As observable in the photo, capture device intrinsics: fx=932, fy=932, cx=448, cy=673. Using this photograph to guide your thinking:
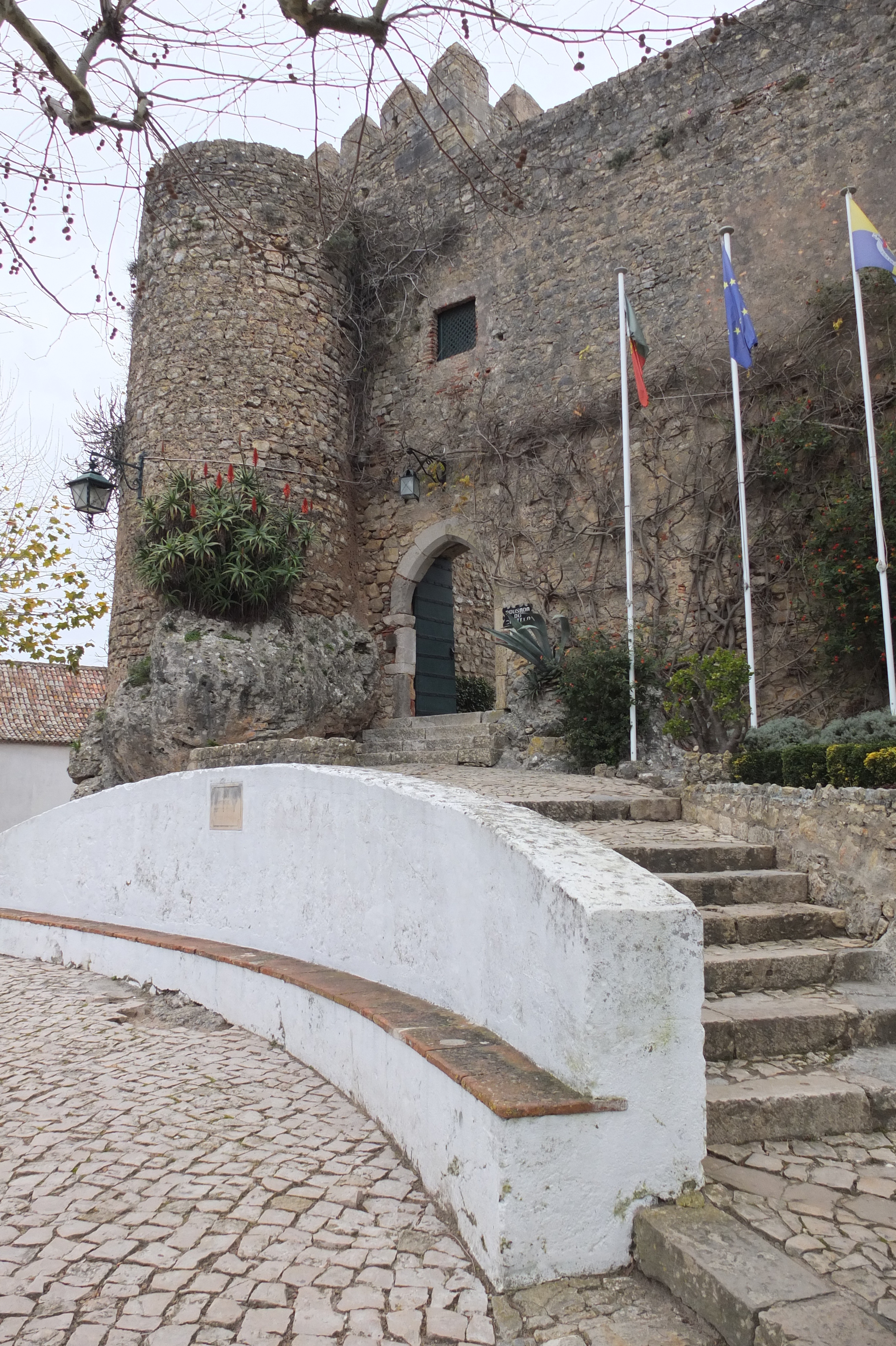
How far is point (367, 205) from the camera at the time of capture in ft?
40.1

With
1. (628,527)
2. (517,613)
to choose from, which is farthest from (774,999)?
(517,613)

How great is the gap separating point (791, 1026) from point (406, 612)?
29.2 ft

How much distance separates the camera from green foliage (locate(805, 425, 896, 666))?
24.3ft

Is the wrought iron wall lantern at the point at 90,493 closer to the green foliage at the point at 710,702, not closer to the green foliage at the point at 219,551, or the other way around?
the green foliage at the point at 219,551

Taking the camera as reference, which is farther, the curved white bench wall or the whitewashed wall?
the whitewashed wall

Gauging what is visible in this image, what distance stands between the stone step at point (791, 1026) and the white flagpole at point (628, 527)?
4546 mm

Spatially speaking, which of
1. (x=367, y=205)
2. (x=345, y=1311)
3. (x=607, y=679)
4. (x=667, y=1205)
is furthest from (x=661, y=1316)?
(x=367, y=205)

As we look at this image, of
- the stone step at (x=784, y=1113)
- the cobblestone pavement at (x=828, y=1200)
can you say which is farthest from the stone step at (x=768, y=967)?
the cobblestone pavement at (x=828, y=1200)

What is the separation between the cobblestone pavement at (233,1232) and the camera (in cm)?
201

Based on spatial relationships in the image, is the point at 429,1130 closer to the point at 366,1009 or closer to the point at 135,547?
the point at 366,1009

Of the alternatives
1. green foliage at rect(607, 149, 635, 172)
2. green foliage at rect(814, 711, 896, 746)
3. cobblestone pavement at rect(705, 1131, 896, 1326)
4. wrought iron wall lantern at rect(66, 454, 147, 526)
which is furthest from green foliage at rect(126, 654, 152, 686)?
cobblestone pavement at rect(705, 1131, 896, 1326)

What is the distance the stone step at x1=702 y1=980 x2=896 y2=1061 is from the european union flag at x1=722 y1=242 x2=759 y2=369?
6.07m

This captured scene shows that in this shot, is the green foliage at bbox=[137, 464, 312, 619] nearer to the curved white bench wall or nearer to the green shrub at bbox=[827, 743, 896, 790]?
the curved white bench wall

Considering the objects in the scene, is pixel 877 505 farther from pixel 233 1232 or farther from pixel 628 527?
pixel 233 1232
